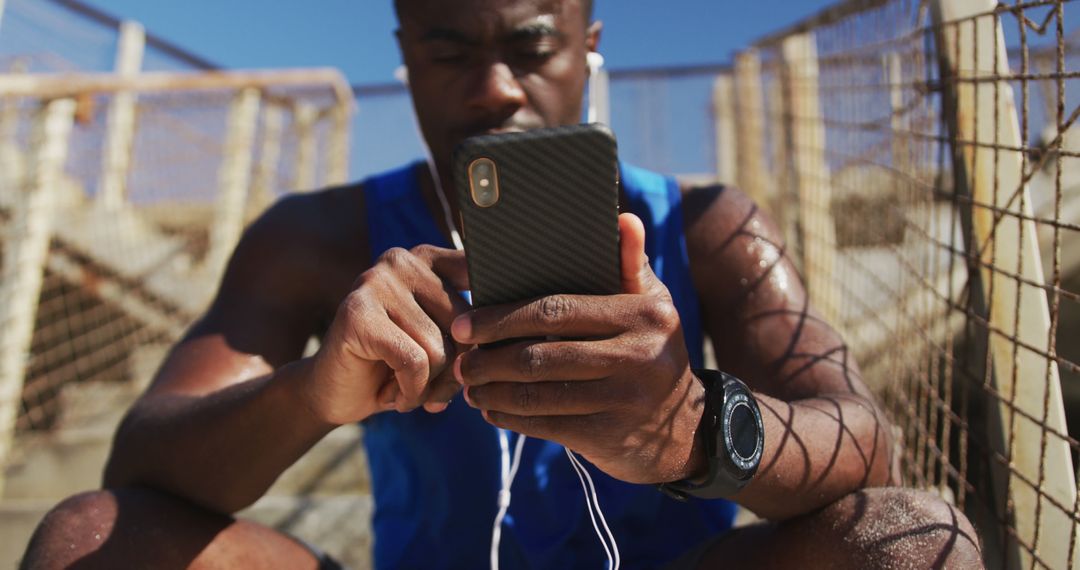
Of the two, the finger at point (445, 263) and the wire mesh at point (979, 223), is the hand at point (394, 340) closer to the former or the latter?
the finger at point (445, 263)

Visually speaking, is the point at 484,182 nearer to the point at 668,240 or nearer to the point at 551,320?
the point at 551,320

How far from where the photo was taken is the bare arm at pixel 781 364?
116 cm

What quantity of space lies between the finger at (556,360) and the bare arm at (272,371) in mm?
144

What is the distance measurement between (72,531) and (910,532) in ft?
4.08

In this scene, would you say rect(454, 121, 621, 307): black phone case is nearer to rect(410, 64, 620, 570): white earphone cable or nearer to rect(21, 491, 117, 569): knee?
rect(410, 64, 620, 570): white earphone cable

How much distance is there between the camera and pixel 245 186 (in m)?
4.02

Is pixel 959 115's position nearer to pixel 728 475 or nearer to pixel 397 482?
pixel 728 475

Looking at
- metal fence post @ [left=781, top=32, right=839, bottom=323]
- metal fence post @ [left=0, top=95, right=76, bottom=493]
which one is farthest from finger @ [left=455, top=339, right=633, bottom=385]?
metal fence post @ [left=0, top=95, right=76, bottom=493]

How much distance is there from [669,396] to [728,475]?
15 centimetres

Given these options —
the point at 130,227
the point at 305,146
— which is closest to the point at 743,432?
the point at 305,146

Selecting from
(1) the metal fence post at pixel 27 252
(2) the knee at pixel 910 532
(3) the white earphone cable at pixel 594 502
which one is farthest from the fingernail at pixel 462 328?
(1) the metal fence post at pixel 27 252

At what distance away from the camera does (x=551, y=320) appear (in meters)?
0.90

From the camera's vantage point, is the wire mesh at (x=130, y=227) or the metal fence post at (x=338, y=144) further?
the metal fence post at (x=338, y=144)

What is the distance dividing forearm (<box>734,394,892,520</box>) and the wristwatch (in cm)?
6
